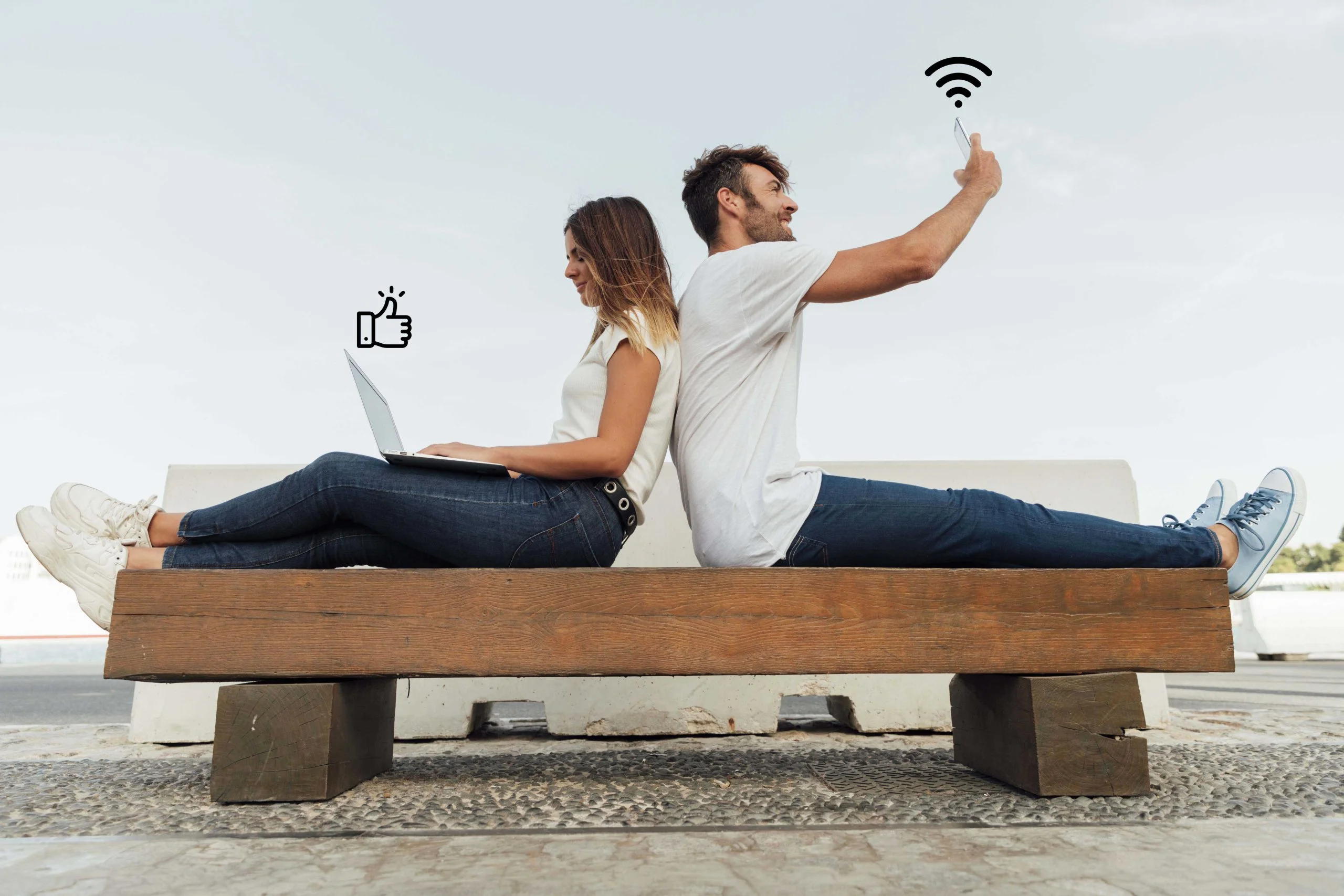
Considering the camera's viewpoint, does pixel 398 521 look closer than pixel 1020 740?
Yes

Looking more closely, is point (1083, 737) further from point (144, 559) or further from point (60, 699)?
point (60, 699)

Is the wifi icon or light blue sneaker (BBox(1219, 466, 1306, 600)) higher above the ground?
the wifi icon

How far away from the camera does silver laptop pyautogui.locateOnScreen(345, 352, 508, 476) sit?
2.03m

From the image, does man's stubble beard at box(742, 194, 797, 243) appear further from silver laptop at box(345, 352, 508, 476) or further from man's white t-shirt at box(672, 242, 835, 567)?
silver laptop at box(345, 352, 508, 476)

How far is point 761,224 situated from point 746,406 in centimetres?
62

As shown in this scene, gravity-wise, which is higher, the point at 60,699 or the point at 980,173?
the point at 980,173

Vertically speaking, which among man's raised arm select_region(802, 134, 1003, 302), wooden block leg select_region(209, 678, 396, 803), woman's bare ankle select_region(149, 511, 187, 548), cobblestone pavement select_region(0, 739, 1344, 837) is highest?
man's raised arm select_region(802, 134, 1003, 302)

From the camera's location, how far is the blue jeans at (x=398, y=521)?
2.02 meters

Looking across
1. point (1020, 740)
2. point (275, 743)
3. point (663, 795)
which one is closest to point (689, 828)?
point (663, 795)

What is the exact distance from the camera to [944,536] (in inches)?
83.2

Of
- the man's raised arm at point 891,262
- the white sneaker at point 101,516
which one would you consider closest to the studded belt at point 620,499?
the man's raised arm at point 891,262

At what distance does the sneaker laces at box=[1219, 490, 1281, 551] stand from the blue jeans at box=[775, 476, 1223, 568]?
0.15 m

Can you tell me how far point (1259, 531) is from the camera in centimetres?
223

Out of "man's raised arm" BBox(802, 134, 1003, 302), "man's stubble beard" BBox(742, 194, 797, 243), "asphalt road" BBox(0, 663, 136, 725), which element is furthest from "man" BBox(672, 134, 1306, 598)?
"asphalt road" BBox(0, 663, 136, 725)
